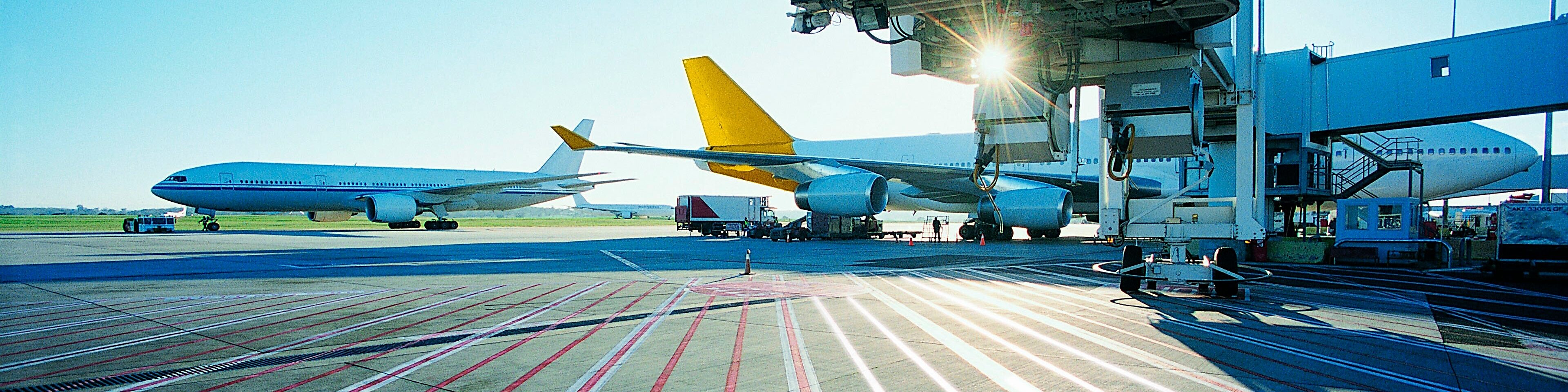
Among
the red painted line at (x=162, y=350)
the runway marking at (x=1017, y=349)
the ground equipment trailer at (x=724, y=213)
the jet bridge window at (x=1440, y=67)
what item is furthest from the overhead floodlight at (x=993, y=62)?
the ground equipment trailer at (x=724, y=213)

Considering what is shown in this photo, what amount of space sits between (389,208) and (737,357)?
42.2 metres

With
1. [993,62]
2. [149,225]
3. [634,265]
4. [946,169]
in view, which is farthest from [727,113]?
[149,225]

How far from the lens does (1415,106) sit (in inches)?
647

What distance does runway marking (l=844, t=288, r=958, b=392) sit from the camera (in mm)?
4859

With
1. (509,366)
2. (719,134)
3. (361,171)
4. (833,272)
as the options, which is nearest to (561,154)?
(361,171)

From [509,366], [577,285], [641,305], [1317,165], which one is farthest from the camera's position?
[1317,165]

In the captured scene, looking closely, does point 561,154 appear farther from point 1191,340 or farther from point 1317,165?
point 1191,340

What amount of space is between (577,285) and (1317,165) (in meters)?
18.0

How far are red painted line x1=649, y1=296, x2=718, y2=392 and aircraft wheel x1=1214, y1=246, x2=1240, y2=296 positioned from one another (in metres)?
5.85

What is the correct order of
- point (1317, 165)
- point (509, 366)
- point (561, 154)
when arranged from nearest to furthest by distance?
1. point (509, 366)
2. point (1317, 165)
3. point (561, 154)

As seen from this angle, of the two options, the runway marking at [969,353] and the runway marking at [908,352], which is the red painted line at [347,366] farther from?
the runway marking at [969,353]

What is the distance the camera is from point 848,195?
20.0m

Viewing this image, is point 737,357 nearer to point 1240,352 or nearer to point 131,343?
point 1240,352

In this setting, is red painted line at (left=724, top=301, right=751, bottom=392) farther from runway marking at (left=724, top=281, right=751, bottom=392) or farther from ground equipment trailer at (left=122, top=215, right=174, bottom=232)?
ground equipment trailer at (left=122, top=215, right=174, bottom=232)
